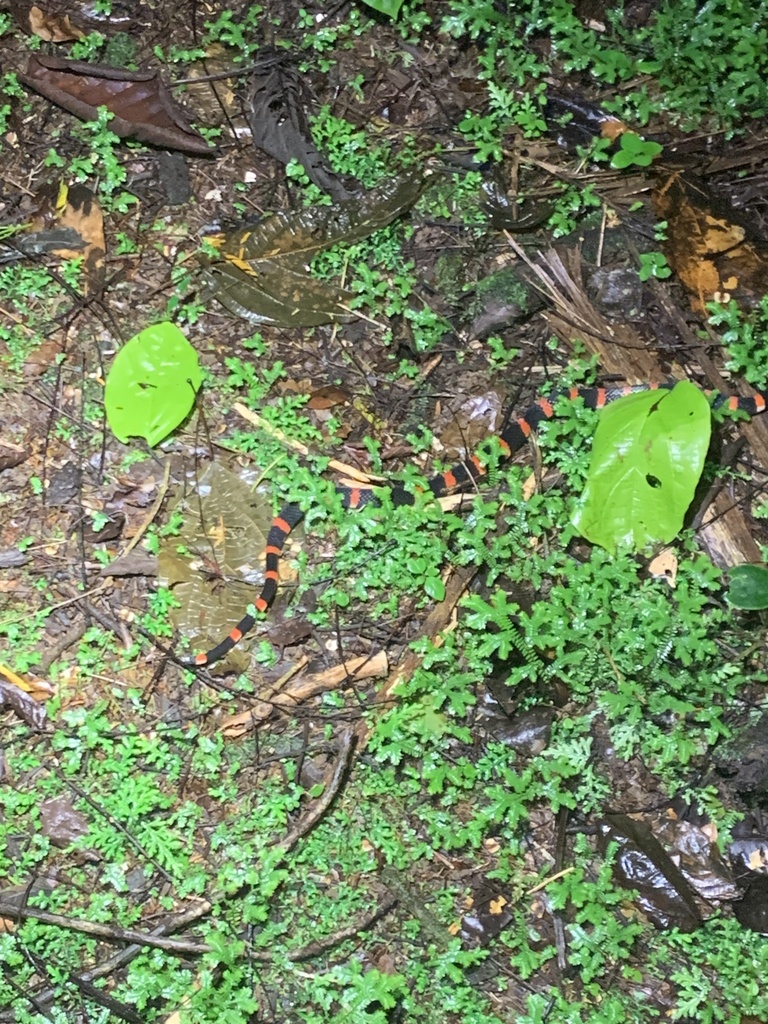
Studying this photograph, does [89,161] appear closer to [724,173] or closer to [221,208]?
[221,208]

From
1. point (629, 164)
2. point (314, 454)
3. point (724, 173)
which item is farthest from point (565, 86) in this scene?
point (314, 454)

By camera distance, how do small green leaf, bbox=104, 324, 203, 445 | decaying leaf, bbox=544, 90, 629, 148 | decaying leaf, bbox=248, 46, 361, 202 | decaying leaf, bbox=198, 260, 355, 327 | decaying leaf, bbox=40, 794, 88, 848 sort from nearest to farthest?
1. decaying leaf, bbox=40, 794, 88, 848
2. small green leaf, bbox=104, 324, 203, 445
3. decaying leaf, bbox=198, 260, 355, 327
4. decaying leaf, bbox=248, 46, 361, 202
5. decaying leaf, bbox=544, 90, 629, 148

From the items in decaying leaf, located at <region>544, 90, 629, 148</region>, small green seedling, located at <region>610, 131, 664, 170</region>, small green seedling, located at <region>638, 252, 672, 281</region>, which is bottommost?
small green seedling, located at <region>638, 252, 672, 281</region>

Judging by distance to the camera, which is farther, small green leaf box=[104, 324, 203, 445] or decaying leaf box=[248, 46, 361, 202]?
decaying leaf box=[248, 46, 361, 202]

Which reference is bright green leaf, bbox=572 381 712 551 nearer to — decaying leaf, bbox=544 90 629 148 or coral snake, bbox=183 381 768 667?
coral snake, bbox=183 381 768 667

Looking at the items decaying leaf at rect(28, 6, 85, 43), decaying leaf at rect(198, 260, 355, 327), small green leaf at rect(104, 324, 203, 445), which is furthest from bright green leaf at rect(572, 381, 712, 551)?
decaying leaf at rect(28, 6, 85, 43)

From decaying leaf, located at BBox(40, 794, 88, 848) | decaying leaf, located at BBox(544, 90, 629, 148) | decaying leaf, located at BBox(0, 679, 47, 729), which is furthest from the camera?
decaying leaf, located at BBox(544, 90, 629, 148)

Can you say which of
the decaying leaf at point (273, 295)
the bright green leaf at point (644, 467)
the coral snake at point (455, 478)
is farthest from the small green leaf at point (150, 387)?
the bright green leaf at point (644, 467)

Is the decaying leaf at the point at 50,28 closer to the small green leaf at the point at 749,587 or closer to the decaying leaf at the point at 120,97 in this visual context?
the decaying leaf at the point at 120,97
